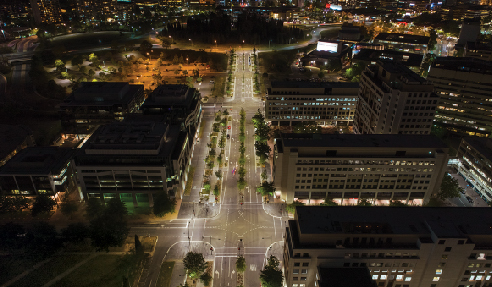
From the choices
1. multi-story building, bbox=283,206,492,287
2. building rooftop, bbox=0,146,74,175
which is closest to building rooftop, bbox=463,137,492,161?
multi-story building, bbox=283,206,492,287

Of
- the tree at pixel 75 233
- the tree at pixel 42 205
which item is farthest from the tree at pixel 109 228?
the tree at pixel 42 205

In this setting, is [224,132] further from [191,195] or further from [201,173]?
[191,195]

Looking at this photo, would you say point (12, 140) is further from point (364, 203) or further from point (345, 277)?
point (364, 203)

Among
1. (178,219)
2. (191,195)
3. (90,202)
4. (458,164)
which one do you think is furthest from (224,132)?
(458,164)

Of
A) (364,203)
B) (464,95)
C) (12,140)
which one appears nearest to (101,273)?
(364,203)

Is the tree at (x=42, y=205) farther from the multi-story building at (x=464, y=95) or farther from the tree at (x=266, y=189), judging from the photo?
the multi-story building at (x=464, y=95)

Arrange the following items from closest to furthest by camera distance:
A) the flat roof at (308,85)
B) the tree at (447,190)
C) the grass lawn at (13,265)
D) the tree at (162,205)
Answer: the grass lawn at (13,265)
the tree at (162,205)
the tree at (447,190)
the flat roof at (308,85)
